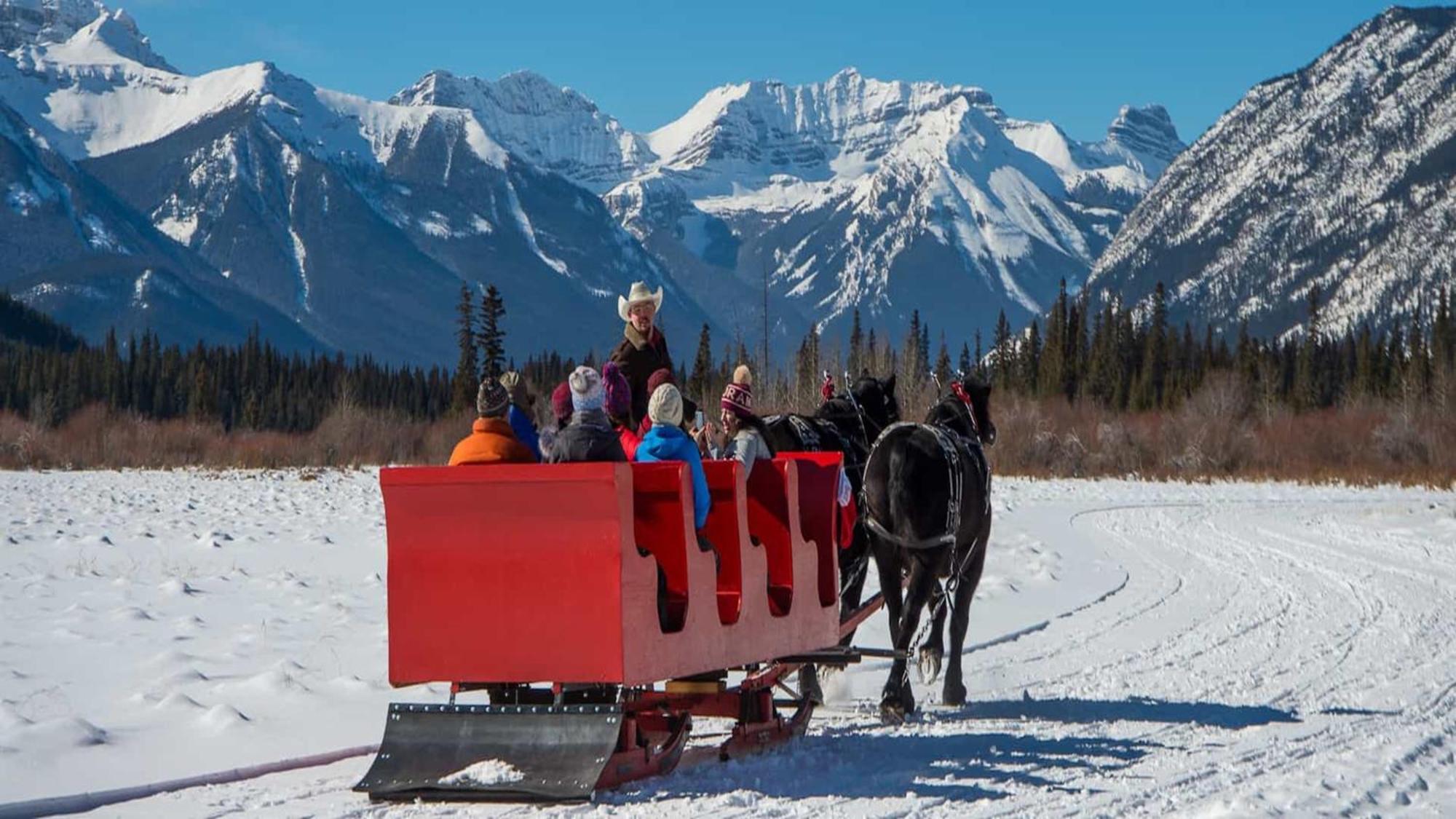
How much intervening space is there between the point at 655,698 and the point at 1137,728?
3021mm

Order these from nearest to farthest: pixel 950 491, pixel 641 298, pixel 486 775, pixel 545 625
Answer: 1. pixel 486 775
2. pixel 545 625
3. pixel 641 298
4. pixel 950 491

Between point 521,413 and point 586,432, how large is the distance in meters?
1.31

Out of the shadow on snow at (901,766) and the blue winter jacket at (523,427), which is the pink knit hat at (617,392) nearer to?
the blue winter jacket at (523,427)

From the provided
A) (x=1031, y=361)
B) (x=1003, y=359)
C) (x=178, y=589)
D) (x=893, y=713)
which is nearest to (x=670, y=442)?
(x=893, y=713)

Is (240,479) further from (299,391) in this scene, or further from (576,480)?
(299,391)

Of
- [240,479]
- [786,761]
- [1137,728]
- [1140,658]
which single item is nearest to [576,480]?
[786,761]

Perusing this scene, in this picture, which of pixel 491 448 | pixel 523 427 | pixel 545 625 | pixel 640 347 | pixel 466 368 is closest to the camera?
pixel 545 625

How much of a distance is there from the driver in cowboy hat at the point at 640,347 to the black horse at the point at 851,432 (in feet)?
3.10

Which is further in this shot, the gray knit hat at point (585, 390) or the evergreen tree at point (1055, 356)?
the evergreen tree at point (1055, 356)

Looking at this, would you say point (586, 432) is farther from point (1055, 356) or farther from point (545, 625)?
point (1055, 356)

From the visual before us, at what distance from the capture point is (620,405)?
29.7ft

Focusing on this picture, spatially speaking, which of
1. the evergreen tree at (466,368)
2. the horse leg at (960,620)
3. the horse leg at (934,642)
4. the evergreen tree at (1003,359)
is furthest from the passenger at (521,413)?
the evergreen tree at (1003,359)

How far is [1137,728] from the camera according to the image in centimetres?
965

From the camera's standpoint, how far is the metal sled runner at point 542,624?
755 cm
